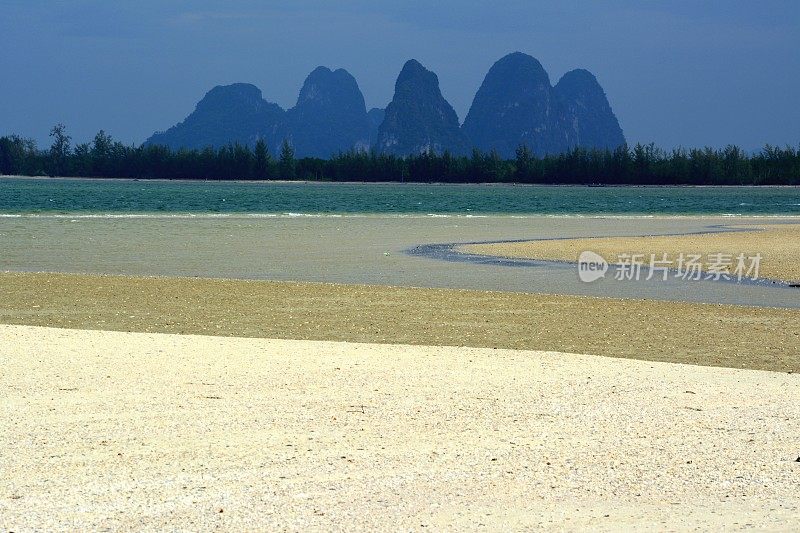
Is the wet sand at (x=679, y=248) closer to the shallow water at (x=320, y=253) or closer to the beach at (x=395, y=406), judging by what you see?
the shallow water at (x=320, y=253)

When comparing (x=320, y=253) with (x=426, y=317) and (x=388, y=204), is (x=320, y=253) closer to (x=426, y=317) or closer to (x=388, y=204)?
(x=426, y=317)

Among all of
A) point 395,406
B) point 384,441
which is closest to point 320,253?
point 395,406

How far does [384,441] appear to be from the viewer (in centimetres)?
724

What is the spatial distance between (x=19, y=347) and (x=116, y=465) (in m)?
4.76

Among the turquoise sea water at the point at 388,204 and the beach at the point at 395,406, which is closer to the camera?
the beach at the point at 395,406

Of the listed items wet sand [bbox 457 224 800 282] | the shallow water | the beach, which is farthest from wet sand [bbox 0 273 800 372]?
wet sand [bbox 457 224 800 282]

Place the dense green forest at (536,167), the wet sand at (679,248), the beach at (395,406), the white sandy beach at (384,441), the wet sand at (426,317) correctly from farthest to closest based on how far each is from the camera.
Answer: the dense green forest at (536,167)
the wet sand at (679,248)
the wet sand at (426,317)
the beach at (395,406)
the white sandy beach at (384,441)

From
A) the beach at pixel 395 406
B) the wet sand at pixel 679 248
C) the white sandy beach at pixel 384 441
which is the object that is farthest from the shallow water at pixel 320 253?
the white sandy beach at pixel 384 441

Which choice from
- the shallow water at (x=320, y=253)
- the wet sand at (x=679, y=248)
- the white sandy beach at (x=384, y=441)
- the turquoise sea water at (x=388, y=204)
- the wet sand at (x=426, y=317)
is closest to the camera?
the white sandy beach at (x=384, y=441)

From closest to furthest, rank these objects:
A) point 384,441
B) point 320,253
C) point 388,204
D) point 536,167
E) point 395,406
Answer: point 384,441 → point 395,406 → point 320,253 → point 388,204 → point 536,167

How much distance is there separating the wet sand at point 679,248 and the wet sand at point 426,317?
279 inches

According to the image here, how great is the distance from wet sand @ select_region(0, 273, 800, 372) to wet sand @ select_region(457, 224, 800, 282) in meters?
7.09

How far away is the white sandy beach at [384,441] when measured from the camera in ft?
18.7

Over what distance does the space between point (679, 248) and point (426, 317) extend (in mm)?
16584
